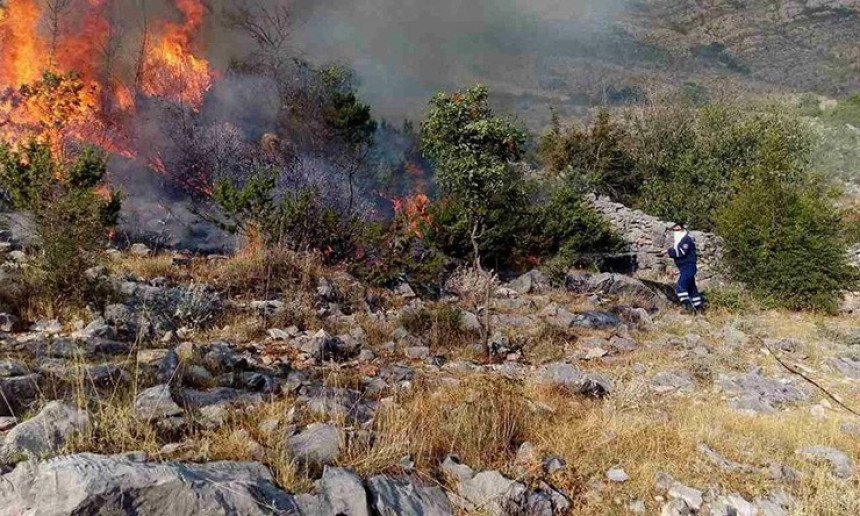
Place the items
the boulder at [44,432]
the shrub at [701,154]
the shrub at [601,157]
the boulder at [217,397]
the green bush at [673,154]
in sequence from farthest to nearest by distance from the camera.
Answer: the shrub at [601,157]
the green bush at [673,154]
the shrub at [701,154]
the boulder at [217,397]
the boulder at [44,432]

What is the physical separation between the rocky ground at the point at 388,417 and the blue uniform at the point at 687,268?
2.53 meters

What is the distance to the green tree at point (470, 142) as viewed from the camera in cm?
Result: 686

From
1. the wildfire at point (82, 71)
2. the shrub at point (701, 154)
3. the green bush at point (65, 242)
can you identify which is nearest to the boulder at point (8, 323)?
the green bush at point (65, 242)

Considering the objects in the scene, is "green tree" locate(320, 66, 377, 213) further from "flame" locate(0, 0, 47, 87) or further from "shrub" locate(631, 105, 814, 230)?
"shrub" locate(631, 105, 814, 230)

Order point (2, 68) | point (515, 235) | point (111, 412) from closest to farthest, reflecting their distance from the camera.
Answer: point (111, 412) → point (515, 235) → point (2, 68)

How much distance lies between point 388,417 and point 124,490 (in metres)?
1.51

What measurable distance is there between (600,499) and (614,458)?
17.1 inches

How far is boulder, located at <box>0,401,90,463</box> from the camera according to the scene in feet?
7.38

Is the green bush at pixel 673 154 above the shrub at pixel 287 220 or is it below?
above

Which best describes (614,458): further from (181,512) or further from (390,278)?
(390,278)

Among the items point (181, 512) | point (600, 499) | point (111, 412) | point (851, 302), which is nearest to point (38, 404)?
point (111, 412)

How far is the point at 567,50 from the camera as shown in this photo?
88812 millimetres

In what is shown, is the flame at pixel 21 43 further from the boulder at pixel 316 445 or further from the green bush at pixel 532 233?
the boulder at pixel 316 445

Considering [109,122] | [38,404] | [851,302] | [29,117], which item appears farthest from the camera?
[109,122]
